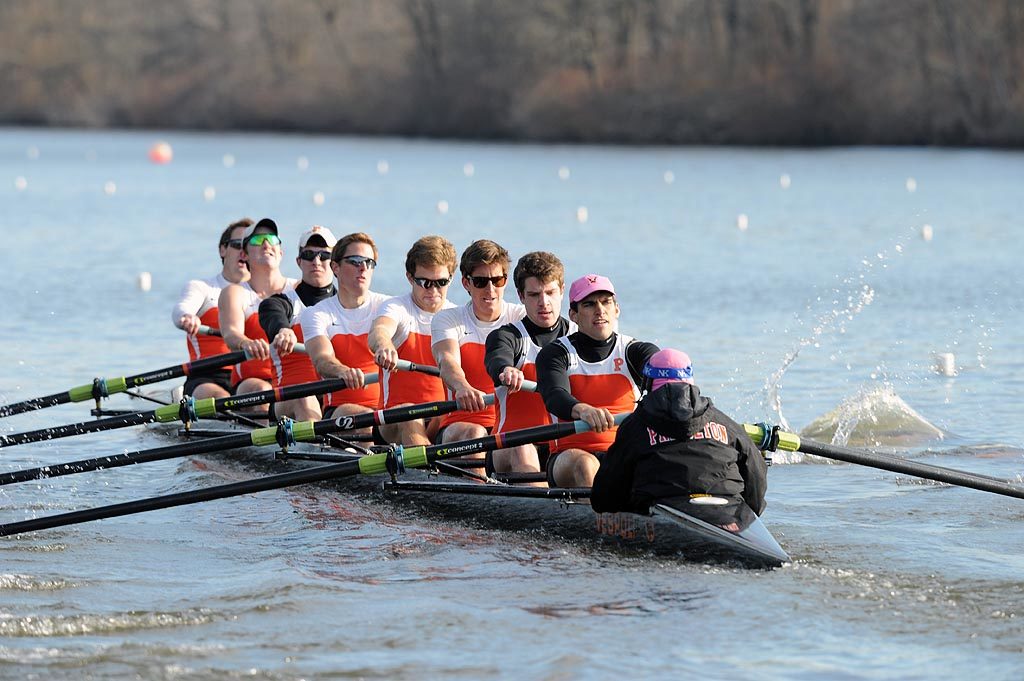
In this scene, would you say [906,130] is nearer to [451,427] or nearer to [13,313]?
[13,313]

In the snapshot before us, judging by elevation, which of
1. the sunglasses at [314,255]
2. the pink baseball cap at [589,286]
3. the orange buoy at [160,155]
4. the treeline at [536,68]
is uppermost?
the treeline at [536,68]

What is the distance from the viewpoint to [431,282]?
918 cm

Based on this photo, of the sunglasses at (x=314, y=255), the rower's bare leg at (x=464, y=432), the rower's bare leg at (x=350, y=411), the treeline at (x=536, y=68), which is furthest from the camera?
the treeline at (x=536, y=68)

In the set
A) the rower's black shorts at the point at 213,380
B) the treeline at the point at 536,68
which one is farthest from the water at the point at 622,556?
the treeline at the point at 536,68

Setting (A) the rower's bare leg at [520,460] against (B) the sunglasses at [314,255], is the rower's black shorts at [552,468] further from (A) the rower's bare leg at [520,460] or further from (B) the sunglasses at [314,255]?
(B) the sunglasses at [314,255]

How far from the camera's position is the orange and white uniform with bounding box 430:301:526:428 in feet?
28.5

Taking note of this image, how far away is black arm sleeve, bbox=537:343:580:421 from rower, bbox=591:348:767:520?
1.70 ft

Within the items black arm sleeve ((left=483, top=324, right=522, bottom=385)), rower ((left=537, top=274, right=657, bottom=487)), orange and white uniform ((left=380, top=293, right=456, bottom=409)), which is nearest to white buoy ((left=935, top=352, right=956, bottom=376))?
orange and white uniform ((left=380, top=293, right=456, bottom=409))

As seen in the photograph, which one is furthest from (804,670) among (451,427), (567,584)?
(451,427)

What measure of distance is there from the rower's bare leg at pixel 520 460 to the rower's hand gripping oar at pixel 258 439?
1.00ft

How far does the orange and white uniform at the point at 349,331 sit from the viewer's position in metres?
9.81

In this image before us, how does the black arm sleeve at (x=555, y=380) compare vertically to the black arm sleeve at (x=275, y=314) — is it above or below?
below

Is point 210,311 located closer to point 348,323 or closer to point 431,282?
point 348,323

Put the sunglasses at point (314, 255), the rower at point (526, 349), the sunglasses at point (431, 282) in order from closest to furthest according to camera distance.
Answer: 1. the rower at point (526, 349)
2. the sunglasses at point (431, 282)
3. the sunglasses at point (314, 255)
